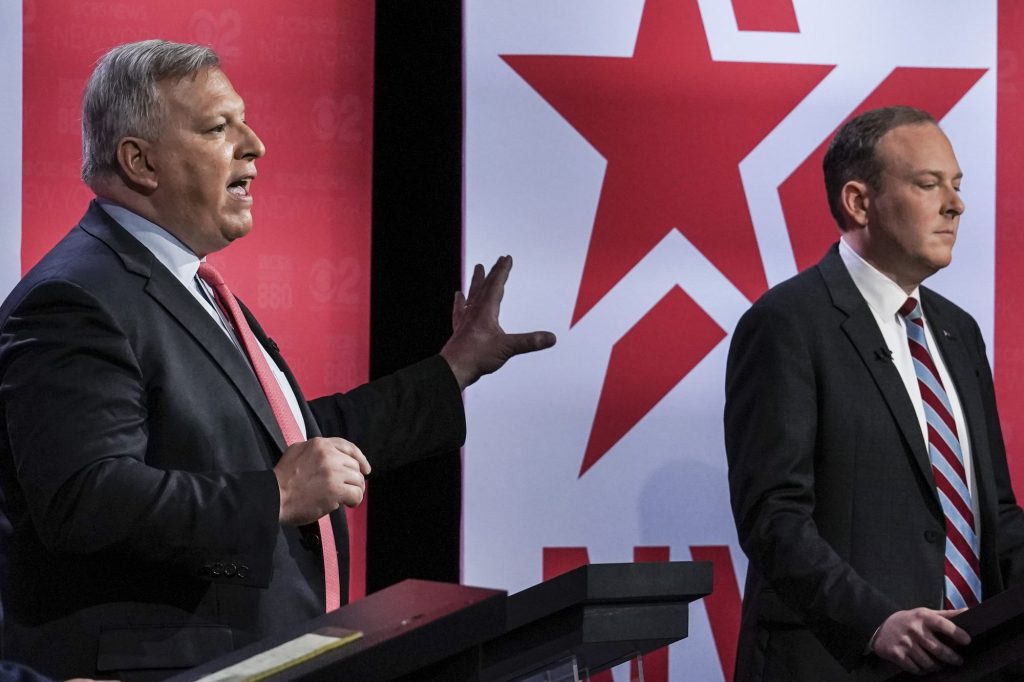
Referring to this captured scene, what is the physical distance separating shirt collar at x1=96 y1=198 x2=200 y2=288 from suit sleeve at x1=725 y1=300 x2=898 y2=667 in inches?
45.4

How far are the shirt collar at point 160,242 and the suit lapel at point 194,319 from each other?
0.15 feet

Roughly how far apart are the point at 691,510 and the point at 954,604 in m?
0.99

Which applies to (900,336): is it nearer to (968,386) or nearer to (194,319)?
(968,386)

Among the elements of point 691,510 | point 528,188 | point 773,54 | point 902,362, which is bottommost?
point 691,510

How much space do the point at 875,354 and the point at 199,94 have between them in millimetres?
1432

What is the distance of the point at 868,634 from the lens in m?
2.52

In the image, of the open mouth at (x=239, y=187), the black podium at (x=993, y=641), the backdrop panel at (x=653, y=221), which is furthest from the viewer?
the backdrop panel at (x=653, y=221)

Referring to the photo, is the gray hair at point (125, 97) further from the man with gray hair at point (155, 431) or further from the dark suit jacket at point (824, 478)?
the dark suit jacket at point (824, 478)

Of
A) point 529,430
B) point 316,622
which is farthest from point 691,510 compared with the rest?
point 316,622

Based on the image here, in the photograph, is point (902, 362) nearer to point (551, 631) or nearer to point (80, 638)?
point (551, 631)

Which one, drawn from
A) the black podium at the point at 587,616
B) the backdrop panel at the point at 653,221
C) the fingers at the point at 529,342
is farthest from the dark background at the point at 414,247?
the black podium at the point at 587,616

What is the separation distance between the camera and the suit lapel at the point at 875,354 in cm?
281

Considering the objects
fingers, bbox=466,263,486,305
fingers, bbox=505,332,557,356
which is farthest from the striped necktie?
fingers, bbox=466,263,486,305

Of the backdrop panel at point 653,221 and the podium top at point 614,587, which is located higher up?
the backdrop panel at point 653,221
